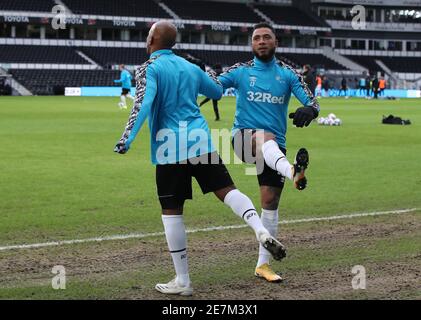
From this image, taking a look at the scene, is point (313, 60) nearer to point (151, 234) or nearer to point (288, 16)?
point (288, 16)

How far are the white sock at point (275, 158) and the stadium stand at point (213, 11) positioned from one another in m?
71.5

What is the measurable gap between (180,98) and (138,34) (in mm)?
71617

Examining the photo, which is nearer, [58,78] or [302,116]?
[302,116]

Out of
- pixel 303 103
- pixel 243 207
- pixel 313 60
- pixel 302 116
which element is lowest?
pixel 243 207

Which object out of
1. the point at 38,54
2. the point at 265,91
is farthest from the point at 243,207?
the point at 38,54

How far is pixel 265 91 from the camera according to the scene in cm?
Answer: 694

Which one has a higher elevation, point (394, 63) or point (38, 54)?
point (394, 63)

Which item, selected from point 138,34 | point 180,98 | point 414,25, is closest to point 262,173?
point 180,98

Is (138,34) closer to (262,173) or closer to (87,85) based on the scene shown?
(87,85)

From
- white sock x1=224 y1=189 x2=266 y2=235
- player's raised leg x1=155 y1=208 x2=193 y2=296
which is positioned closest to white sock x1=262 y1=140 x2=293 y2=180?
white sock x1=224 y1=189 x2=266 y2=235

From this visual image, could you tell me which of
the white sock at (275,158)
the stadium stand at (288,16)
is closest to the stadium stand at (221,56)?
the stadium stand at (288,16)

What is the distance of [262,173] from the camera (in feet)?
22.7

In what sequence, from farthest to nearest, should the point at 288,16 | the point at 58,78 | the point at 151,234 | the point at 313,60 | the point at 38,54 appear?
the point at 288,16, the point at 313,60, the point at 38,54, the point at 58,78, the point at 151,234

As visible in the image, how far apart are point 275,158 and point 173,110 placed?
3.54 ft
